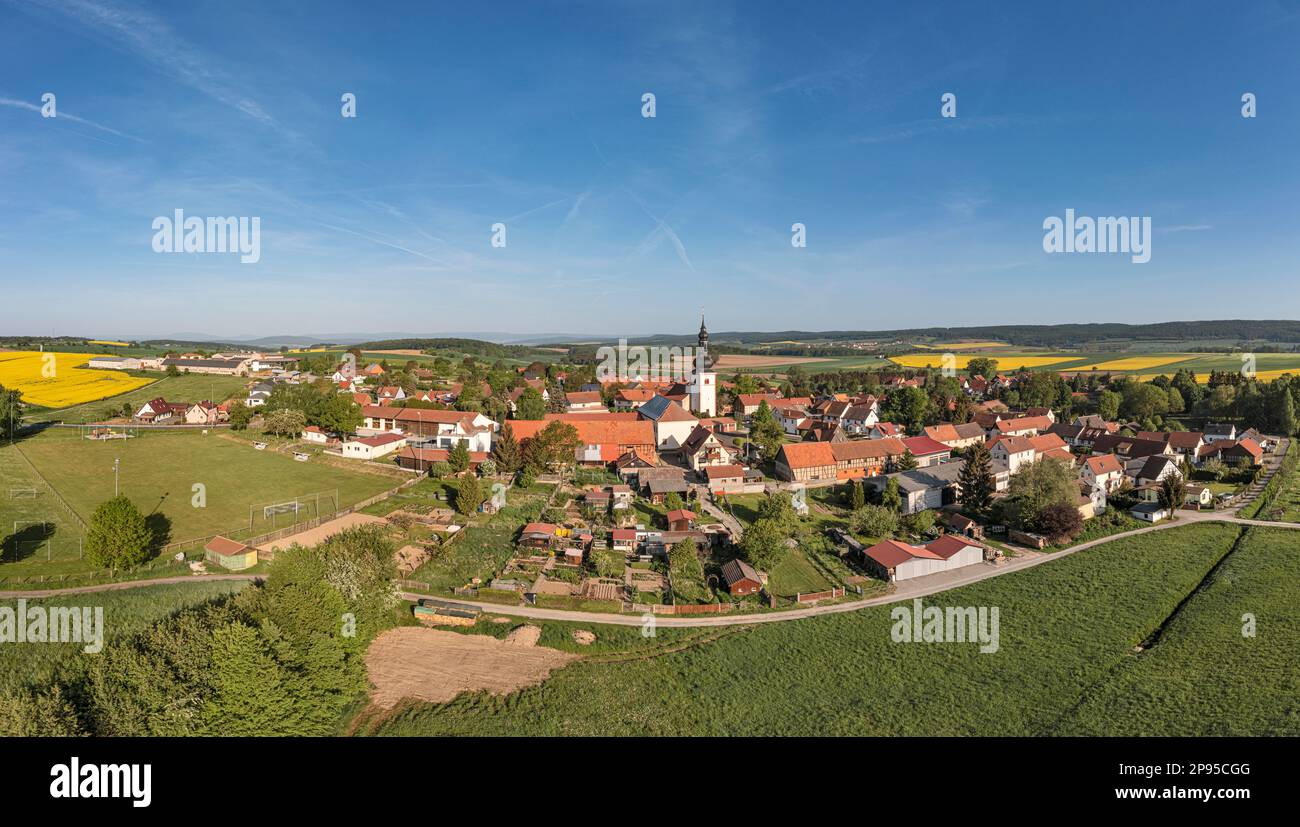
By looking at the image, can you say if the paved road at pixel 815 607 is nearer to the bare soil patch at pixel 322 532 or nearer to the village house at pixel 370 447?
the bare soil patch at pixel 322 532

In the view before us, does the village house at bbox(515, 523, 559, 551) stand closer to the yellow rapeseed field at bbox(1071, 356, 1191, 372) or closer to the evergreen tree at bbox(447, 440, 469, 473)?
the evergreen tree at bbox(447, 440, 469, 473)

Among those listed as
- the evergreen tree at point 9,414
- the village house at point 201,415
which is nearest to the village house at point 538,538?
the village house at point 201,415

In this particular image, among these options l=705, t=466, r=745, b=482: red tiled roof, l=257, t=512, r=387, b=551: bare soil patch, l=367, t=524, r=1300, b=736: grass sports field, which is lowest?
l=367, t=524, r=1300, b=736: grass sports field

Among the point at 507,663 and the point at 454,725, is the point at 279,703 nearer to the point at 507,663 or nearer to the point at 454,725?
the point at 454,725

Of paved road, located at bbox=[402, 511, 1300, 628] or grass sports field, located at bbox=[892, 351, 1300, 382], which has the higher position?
grass sports field, located at bbox=[892, 351, 1300, 382]

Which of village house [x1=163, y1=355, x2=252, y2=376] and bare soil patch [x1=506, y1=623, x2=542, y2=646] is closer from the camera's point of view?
bare soil patch [x1=506, y1=623, x2=542, y2=646]

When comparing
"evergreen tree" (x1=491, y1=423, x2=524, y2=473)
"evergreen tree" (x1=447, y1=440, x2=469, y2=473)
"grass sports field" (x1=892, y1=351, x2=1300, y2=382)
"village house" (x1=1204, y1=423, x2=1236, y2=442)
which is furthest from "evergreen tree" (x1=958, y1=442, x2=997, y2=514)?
"grass sports field" (x1=892, y1=351, x2=1300, y2=382)
